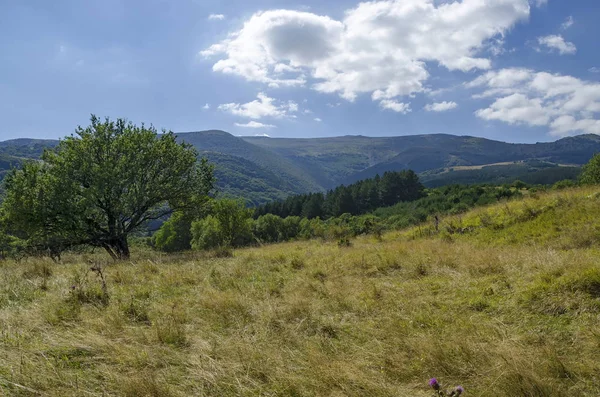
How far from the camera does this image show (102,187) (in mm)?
19016

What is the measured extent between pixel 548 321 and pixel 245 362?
396cm

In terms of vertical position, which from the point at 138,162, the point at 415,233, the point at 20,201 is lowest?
the point at 415,233

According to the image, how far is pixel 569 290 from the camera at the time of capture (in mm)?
4895

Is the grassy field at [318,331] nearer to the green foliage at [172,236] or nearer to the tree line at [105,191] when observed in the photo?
the tree line at [105,191]

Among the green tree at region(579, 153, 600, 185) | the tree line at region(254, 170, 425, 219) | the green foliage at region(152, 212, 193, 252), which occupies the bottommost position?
the green foliage at region(152, 212, 193, 252)

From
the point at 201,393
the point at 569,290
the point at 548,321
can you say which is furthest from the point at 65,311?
the point at 569,290

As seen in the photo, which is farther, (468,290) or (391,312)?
(468,290)

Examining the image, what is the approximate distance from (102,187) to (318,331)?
18.8 m

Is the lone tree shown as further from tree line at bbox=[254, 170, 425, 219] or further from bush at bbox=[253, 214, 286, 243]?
tree line at bbox=[254, 170, 425, 219]

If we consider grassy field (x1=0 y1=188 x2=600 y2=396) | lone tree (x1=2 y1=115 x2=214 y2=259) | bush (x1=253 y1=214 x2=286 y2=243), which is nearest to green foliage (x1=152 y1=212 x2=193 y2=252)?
bush (x1=253 y1=214 x2=286 y2=243)

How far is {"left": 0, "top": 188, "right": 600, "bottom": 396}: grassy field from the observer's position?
318cm

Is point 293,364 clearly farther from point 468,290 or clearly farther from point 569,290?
point 569,290

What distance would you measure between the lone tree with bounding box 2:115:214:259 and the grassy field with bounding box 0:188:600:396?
1220cm

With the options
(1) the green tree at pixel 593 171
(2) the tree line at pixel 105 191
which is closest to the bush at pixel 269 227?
(2) the tree line at pixel 105 191
